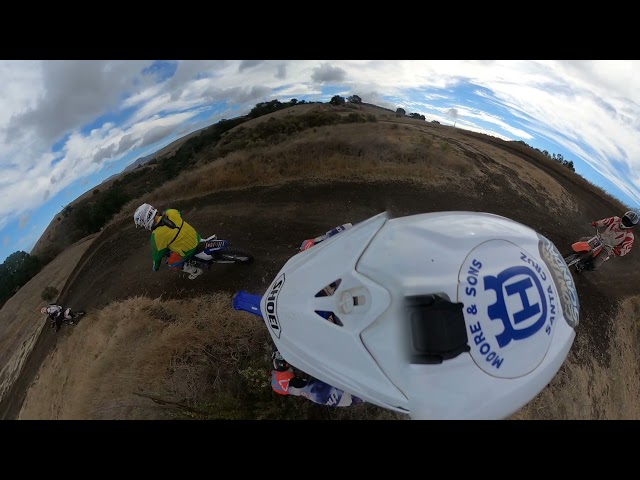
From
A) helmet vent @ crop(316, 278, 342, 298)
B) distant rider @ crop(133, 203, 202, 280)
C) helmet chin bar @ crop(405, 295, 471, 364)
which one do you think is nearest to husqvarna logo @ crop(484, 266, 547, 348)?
helmet chin bar @ crop(405, 295, 471, 364)

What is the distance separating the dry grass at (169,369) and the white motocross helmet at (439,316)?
3.42 m

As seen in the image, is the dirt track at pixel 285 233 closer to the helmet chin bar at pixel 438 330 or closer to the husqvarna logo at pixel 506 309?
the helmet chin bar at pixel 438 330

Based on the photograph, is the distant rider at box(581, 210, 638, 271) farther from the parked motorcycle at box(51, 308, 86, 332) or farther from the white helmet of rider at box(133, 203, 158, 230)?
the parked motorcycle at box(51, 308, 86, 332)

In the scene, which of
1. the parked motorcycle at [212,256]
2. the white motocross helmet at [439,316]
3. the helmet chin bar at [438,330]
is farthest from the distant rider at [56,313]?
the helmet chin bar at [438,330]

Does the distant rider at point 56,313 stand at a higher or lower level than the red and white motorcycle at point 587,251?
higher

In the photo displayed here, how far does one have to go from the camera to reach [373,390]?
6.80ft

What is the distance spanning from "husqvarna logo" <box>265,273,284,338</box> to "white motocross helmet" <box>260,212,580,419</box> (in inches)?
8.6

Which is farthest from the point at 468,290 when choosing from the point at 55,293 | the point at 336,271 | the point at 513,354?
the point at 55,293

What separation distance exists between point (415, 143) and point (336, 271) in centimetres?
785

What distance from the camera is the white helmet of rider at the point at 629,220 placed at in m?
5.37

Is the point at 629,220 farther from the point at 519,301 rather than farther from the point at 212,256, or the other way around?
the point at 212,256

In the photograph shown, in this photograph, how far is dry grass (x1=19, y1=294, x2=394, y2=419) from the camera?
5262 millimetres

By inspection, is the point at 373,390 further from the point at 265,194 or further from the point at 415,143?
the point at 415,143

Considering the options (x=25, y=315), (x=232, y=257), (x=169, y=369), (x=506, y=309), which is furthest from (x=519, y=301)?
(x=25, y=315)
